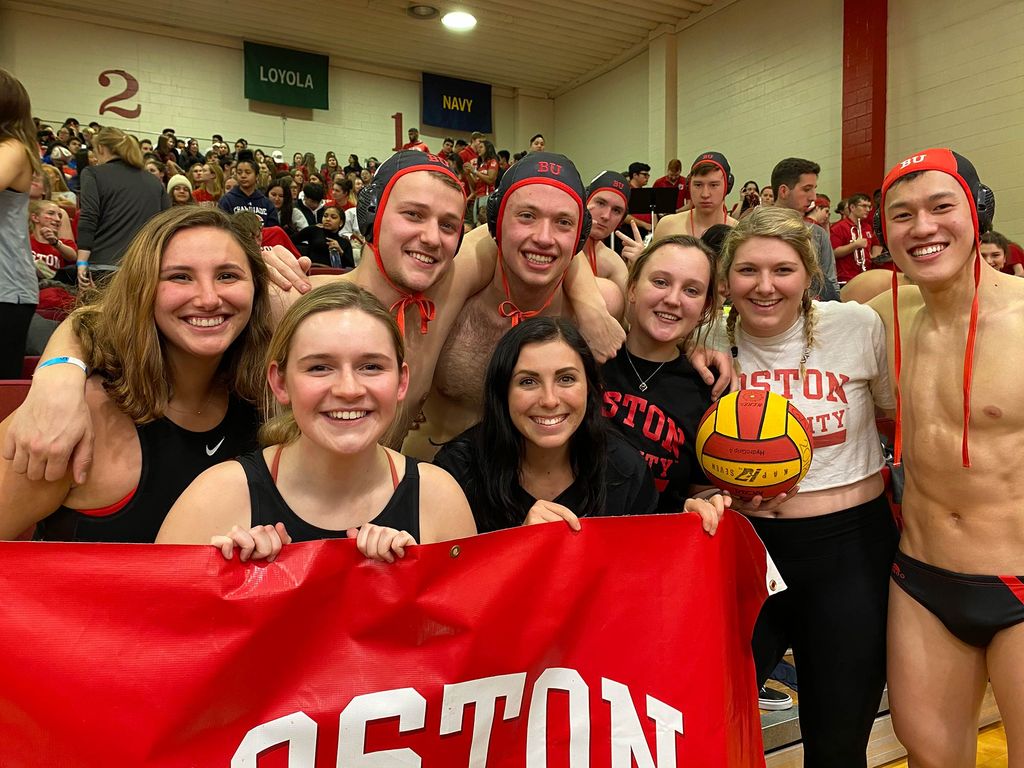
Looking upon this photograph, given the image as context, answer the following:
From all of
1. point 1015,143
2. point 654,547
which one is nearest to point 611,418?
point 654,547

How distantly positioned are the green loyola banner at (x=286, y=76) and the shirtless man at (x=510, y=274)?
16.8m

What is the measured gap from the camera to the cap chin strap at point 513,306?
3002 millimetres

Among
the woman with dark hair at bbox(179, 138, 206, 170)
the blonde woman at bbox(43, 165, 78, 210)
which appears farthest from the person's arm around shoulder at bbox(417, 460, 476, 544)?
the woman with dark hair at bbox(179, 138, 206, 170)

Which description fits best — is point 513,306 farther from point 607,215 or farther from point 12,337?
point 12,337

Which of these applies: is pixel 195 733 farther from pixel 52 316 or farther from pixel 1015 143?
pixel 1015 143

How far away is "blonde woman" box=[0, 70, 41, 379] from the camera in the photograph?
3.24 m

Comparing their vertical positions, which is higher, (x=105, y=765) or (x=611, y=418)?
(x=611, y=418)

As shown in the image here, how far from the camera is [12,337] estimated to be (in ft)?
12.5

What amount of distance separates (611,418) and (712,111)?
570 inches

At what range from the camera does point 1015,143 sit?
10.2 meters

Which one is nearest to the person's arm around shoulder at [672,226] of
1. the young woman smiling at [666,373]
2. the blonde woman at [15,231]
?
the young woman smiling at [666,373]

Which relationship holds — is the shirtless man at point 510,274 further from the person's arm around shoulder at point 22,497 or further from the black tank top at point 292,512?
the person's arm around shoulder at point 22,497

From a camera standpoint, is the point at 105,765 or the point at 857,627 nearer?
the point at 105,765

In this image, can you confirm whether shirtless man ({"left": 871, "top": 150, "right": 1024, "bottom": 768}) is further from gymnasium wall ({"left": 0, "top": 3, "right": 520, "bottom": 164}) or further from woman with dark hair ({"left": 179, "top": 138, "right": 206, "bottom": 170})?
gymnasium wall ({"left": 0, "top": 3, "right": 520, "bottom": 164})
